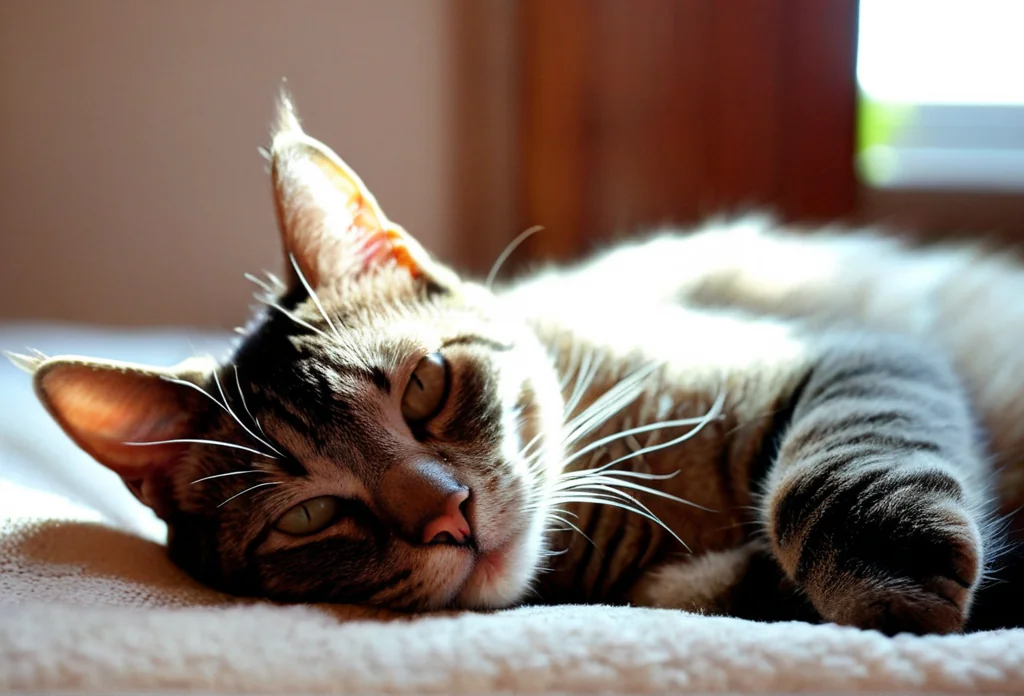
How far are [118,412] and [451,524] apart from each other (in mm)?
427

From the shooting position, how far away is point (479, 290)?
1324 millimetres

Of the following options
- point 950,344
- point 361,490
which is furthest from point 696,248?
point 361,490

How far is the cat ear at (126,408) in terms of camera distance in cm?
100

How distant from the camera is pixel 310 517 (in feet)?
3.19

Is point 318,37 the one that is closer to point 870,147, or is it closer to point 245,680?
point 870,147

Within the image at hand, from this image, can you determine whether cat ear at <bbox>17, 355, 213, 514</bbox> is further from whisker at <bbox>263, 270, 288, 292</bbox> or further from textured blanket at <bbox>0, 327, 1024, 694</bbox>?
textured blanket at <bbox>0, 327, 1024, 694</bbox>

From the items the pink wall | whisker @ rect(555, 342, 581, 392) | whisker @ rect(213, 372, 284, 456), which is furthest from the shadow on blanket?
the pink wall

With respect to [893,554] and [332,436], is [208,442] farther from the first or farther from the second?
[893,554]

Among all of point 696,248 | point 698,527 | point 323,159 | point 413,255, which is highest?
point 323,159

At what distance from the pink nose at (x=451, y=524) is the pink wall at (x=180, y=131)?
194cm

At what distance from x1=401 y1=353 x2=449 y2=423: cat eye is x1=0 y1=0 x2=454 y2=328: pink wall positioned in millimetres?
1780

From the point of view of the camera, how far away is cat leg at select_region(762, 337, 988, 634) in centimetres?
76

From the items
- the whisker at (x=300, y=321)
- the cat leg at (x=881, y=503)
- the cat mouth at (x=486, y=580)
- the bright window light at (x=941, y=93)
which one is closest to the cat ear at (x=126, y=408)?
the whisker at (x=300, y=321)

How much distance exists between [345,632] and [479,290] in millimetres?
696
